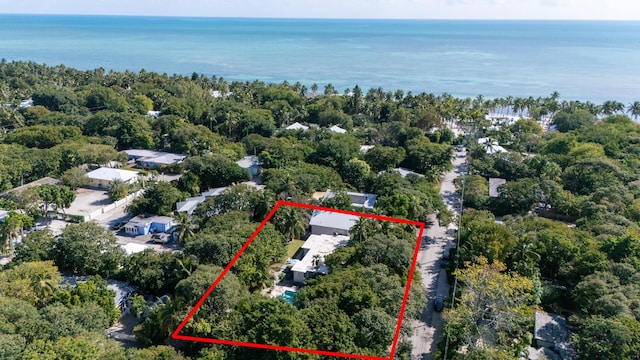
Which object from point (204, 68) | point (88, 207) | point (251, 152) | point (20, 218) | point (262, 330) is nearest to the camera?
point (262, 330)

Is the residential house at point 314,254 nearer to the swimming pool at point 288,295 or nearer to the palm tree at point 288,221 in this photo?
the palm tree at point 288,221

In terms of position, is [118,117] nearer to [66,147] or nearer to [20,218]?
[66,147]

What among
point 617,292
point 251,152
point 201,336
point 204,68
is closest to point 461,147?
point 251,152

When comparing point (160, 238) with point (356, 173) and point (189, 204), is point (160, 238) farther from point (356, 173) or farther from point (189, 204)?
point (356, 173)

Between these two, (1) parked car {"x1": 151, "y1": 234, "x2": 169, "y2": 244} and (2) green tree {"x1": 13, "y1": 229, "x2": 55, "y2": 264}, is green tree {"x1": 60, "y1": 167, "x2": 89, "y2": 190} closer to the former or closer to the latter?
(1) parked car {"x1": 151, "y1": 234, "x2": 169, "y2": 244}

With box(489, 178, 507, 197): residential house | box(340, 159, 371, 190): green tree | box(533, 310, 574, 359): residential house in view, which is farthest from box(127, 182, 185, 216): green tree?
box(489, 178, 507, 197): residential house

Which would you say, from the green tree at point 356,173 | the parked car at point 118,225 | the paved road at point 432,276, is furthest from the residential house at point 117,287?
the green tree at point 356,173
